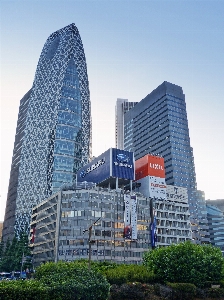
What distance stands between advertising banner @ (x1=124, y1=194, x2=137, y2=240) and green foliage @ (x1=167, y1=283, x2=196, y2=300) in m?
79.2

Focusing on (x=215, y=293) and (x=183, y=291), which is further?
(x=215, y=293)

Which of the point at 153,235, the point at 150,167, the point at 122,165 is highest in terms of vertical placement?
the point at 150,167

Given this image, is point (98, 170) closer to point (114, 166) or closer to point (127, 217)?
point (114, 166)

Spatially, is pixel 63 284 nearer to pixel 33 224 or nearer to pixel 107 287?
pixel 107 287

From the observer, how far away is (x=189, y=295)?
59.0m

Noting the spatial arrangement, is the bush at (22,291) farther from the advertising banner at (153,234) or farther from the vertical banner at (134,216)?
the advertising banner at (153,234)

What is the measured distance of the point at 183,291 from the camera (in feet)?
194

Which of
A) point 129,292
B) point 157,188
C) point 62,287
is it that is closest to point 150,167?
point 157,188

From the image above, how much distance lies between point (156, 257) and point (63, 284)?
35.3m

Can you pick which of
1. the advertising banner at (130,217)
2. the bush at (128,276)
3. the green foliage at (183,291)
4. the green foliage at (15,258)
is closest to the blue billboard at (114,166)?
the advertising banner at (130,217)

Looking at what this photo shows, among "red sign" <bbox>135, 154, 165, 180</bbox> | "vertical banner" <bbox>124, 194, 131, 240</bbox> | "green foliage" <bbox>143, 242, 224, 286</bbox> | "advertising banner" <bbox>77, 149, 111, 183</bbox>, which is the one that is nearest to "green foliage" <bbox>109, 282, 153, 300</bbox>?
"green foliage" <bbox>143, 242, 224, 286</bbox>

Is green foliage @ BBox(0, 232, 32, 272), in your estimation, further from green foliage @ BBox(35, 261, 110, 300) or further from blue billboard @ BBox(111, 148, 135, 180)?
green foliage @ BBox(35, 261, 110, 300)

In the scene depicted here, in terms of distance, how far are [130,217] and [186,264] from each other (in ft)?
252

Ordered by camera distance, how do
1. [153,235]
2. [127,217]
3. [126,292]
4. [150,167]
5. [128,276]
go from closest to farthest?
1. [126,292]
2. [128,276]
3. [127,217]
4. [153,235]
5. [150,167]
